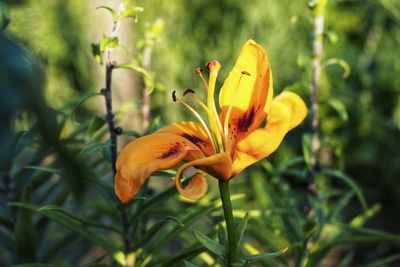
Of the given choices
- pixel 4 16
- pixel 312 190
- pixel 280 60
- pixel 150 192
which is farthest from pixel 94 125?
pixel 280 60

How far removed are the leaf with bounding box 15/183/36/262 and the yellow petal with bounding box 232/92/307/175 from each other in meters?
0.65

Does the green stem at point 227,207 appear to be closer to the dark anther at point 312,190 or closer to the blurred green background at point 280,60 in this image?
the dark anther at point 312,190

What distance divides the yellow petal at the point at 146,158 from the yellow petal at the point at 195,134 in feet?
0.07

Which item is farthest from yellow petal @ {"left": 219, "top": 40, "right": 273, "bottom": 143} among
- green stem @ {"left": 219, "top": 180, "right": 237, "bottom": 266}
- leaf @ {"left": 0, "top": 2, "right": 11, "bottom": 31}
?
Result: leaf @ {"left": 0, "top": 2, "right": 11, "bottom": 31}

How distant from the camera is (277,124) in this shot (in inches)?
35.9

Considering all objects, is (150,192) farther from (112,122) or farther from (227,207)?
(227,207)

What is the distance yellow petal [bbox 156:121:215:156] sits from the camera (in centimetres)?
104

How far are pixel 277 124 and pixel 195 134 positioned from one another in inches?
7.6

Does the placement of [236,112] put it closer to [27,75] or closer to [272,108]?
[272,108]

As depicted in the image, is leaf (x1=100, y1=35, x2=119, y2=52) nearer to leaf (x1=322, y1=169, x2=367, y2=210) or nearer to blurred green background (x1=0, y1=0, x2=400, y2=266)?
leaf (x1=322, y1=169, x2=367, y2=210)

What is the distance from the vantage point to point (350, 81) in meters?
3.51

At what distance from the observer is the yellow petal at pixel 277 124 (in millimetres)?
914

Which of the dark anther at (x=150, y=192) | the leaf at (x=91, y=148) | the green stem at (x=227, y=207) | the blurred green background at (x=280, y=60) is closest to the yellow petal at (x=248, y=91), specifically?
the green stem at (x=227, y=207)

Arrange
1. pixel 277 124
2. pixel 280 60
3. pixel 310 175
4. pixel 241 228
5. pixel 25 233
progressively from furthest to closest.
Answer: pixel 280 60 → pixel 310 175 → pixel 25 233 → pixel 241 228 → pixel 277 124
